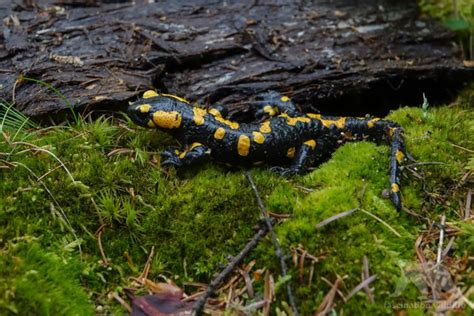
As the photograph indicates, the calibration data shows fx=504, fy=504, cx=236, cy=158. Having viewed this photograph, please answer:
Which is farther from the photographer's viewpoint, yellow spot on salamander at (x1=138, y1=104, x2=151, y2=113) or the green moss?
yellow spot on salamander at (x1=138, y1=104, x2=151, y2=113)

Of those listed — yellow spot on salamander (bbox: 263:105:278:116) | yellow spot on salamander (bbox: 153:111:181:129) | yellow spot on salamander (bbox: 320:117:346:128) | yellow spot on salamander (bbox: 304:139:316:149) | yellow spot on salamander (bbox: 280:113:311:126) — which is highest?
yellow spot on salamander (bbox: 153:111:181:129)

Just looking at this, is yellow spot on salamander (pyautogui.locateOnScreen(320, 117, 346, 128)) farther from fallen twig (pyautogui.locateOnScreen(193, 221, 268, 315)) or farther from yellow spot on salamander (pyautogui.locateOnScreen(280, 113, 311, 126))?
fallen twig (pyautogui.locateOnScreen(193, 221, 268, 315))

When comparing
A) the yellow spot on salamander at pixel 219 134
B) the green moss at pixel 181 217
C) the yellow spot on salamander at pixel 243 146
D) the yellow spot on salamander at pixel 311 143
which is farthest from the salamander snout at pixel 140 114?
the yellow spot on salamander at pixel 311 143

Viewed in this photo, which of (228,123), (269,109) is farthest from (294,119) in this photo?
(228,123)

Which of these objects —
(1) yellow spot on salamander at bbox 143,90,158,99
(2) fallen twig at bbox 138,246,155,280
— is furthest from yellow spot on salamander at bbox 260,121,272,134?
(2) fallen twig at bbox 138,246,155,280

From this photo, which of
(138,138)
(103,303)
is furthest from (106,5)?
(103,303)
